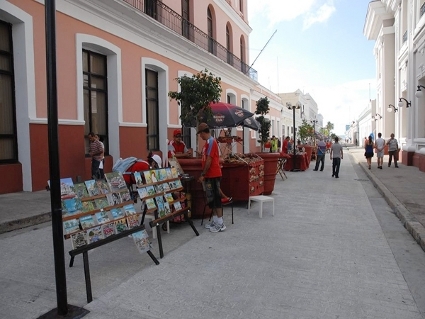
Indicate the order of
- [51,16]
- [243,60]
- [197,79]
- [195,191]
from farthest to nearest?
[243,60], [197,79], [195,191], [51,16]

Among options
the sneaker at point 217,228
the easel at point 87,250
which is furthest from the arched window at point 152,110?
the easel at point 87,250

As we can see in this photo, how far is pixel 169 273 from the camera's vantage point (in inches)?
165

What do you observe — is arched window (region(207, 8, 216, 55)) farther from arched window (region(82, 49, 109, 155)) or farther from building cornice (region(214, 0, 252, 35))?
arched window (region(82, 49, 109, 155))

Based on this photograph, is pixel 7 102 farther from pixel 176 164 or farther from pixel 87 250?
pixel 87 250

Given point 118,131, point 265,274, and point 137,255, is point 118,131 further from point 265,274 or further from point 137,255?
point 265,274

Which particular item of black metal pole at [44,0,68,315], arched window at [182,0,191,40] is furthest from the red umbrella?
arched window at [182,0,191,40]

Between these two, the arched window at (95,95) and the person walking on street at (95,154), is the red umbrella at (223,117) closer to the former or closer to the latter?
the person walking on street at (95,154)

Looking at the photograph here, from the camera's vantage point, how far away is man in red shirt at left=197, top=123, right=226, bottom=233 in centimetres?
586

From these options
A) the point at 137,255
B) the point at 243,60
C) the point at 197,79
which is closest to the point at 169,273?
the point at 137,255

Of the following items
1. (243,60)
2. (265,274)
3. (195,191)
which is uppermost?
(243,60)

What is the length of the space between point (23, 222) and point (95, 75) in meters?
5.99

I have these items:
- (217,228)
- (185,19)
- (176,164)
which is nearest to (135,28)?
(185,19)

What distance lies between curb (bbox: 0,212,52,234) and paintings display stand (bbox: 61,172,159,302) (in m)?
2.13

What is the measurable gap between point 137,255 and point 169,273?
31.4 inches
